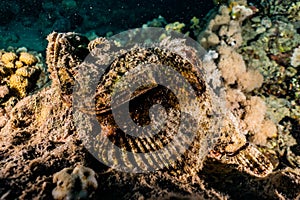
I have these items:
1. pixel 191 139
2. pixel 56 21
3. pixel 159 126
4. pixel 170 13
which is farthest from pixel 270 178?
pixel 56 21

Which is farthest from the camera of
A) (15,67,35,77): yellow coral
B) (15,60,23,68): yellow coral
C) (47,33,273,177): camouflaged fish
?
(15,60,23,68): yellow coral

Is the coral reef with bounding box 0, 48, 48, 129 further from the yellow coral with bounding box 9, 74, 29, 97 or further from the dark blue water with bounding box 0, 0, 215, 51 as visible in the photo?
the dark blue water with bounding box 0, 0, 215, 51

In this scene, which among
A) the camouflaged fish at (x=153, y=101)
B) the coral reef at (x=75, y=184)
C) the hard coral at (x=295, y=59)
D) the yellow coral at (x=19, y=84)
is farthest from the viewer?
the hard coral at (x=295, y=59)

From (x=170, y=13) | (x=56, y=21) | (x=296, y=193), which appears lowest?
(x=296, y=193)

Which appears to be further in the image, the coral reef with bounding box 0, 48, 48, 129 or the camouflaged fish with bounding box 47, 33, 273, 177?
the coral reef with bounding box 0, 48, 48, 129

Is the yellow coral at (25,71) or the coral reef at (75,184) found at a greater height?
the yellow coral at (25,71)

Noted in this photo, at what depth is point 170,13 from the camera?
10953 millimetres

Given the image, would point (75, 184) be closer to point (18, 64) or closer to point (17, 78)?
point (17, 78)

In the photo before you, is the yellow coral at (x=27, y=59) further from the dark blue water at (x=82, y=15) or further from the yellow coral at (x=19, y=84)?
the dark blue water at (x=82, y=15)

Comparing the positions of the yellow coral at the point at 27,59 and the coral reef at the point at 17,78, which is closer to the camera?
the coral reef at the point at 17,78

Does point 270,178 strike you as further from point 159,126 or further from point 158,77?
point 158,77

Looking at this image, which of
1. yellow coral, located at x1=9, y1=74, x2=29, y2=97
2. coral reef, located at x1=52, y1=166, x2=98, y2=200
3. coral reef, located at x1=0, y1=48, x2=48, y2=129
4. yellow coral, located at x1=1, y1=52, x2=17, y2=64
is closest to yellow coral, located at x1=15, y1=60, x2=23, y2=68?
coral reef, located at x1=0, y1=48, x2=48, y2=129

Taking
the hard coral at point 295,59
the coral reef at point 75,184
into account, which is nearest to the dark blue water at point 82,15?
the hard coral at point 295,59

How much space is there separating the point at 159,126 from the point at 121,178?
1.93 feet
